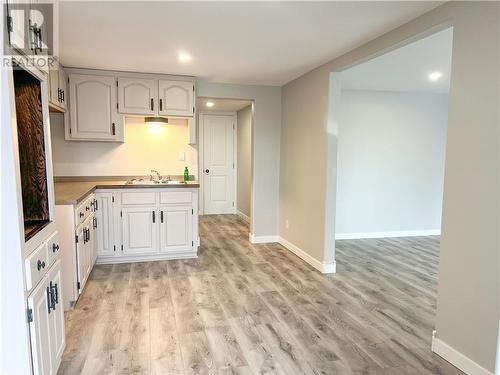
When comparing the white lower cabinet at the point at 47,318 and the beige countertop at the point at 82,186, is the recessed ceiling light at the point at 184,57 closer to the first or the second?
the beige countertop at the point at 82,186

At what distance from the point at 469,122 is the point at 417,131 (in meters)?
3.77

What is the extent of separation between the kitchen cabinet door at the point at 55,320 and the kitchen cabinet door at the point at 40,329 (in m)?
0.05

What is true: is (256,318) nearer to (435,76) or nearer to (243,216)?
(435,76)

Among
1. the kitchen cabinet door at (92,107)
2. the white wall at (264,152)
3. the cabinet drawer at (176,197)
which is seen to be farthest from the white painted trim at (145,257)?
the kitchen cabinet door at (92,107)

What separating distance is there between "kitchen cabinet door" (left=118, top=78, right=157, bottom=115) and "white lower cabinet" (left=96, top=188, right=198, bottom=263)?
102 centimetres

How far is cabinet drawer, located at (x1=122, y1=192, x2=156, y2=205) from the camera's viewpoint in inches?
159

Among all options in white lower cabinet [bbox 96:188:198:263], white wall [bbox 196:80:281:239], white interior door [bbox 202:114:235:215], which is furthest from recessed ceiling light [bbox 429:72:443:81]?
white interior door [bbox 202:114:235:215]

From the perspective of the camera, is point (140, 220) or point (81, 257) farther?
point (140, 220)

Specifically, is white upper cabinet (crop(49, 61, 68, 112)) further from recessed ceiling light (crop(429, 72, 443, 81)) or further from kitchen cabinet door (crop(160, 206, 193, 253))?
recessed ceiling light (crop(429, 72, 443, 81))

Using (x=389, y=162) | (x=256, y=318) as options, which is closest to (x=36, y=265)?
(x=256, y=318)

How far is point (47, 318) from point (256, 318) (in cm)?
157

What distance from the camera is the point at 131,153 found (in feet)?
15.1

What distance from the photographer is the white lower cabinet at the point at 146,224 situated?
4027mm

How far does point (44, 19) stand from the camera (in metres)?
2.12
